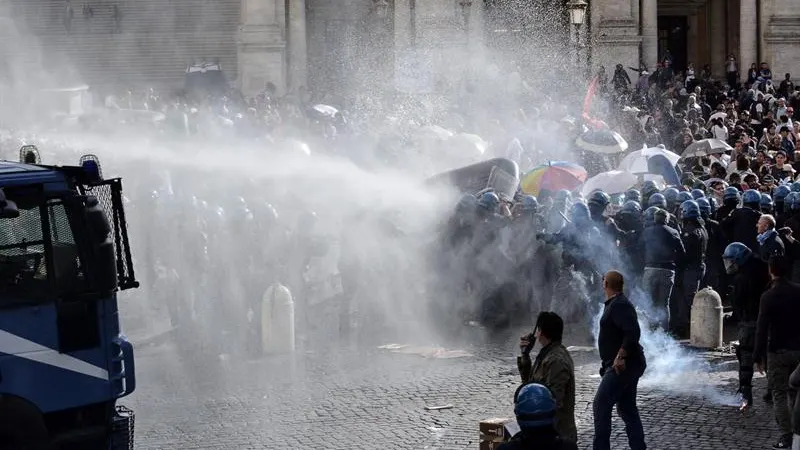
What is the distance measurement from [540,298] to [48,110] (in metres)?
18.7

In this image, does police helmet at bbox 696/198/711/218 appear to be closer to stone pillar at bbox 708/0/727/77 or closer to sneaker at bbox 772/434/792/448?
sneaker at bbox 772/434/792/448

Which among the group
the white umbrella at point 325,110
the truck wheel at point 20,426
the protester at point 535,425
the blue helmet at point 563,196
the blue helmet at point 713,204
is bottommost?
the truck wheel at point 20,426

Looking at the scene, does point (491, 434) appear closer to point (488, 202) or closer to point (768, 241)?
point (768, 241)

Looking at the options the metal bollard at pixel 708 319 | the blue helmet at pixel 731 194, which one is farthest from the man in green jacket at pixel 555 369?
the blue helmet at pixel 731 194

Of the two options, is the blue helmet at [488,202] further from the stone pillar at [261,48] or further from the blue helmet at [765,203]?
the stone pillar at [261,48]

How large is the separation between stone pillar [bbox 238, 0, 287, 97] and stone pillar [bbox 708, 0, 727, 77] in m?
12.2

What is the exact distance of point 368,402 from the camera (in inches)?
512

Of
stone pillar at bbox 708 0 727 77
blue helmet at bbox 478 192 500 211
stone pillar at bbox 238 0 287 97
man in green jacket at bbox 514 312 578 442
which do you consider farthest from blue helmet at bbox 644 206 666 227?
stone pillar at bbox 708 0 727 77

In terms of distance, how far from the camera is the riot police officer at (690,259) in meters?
16.2

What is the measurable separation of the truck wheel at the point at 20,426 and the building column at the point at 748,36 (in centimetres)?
3068

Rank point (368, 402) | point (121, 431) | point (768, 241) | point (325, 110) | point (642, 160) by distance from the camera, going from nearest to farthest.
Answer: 1. point (121, 431)
2. point (368, 402)
3. point (768, 241)
4. point (642, 160)
5. point (325, 110)

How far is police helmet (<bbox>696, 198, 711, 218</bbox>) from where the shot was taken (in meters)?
17.2

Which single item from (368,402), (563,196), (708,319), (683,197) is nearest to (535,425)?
(368,402)

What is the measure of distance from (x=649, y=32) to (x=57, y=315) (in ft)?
95.1
